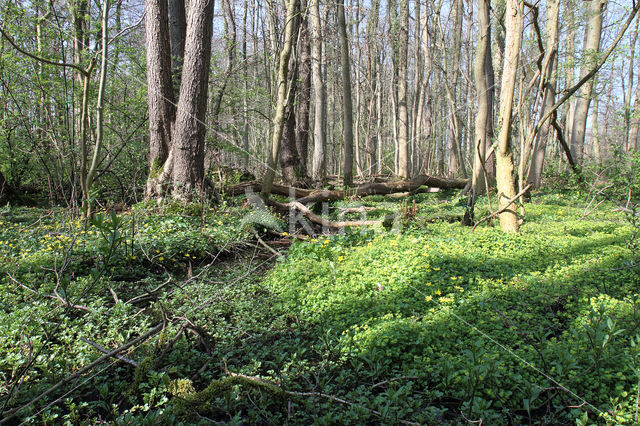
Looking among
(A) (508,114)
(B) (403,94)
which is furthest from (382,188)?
(B) (403,94)

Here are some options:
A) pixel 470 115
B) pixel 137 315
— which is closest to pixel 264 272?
pixel 137 315

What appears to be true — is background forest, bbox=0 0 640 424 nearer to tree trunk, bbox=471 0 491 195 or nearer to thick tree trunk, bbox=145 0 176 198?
thick tree trunk, bbox=145 0 176 198

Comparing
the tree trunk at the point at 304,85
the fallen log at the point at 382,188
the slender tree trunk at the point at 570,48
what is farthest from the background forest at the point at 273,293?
the slender tree trunk at the point at 570,48

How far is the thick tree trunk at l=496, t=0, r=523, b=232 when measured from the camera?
231 inches

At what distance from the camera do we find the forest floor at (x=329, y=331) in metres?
2.58

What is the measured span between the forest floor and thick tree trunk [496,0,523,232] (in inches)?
20.3

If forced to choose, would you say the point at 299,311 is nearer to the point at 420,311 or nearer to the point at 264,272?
the point at 420,311

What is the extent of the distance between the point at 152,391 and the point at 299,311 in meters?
1.96

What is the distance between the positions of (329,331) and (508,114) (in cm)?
465

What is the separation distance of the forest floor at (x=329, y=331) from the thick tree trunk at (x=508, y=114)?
515 millimetres

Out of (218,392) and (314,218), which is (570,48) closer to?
(314,218)

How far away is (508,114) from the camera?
605 cm

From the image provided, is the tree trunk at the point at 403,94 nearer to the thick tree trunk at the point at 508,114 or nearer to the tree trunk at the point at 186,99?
the thick tree trunk at the point at 508,114

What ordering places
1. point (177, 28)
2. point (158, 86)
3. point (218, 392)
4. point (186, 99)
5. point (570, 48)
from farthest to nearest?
point (570, 48) < point (177, 28) < point (158, 86) < point (186, 99) < point (218, 392)
